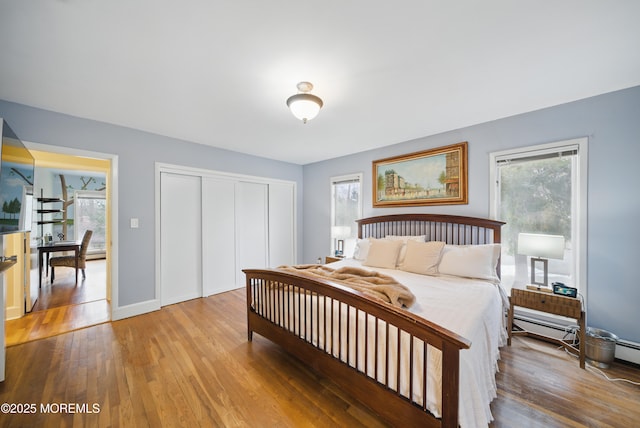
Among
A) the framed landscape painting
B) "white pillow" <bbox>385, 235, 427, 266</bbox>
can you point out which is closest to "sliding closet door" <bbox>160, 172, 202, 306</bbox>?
the framed landscape painting

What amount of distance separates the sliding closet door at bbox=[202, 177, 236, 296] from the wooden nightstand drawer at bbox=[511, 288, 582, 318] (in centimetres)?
414

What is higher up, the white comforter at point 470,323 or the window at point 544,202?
the window at point 544,202

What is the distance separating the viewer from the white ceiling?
1401mm

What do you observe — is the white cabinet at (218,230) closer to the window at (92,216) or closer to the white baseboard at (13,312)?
the white baseboard at (13,312)

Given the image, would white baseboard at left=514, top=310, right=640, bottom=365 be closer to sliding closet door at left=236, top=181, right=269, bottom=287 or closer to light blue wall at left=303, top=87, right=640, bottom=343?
light blue wall at left=303, top=87, right=640, bottom=343

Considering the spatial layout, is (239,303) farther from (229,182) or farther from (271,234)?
(229,182)

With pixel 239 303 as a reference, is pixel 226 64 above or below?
above

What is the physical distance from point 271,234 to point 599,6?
474 centimetres

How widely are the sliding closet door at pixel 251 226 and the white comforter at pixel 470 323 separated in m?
2.95

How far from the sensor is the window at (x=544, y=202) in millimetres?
2426

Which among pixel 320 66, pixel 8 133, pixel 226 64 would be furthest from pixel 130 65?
pixel 320 66

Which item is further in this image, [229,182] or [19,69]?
[229,182]

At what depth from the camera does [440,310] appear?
5.75ft

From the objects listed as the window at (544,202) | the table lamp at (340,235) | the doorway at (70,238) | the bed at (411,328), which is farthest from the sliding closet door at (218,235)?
the window at (544,202)
